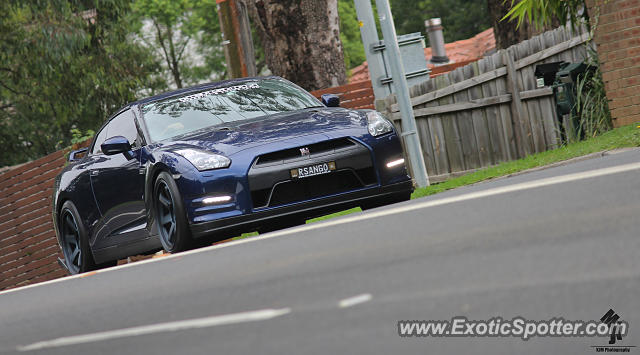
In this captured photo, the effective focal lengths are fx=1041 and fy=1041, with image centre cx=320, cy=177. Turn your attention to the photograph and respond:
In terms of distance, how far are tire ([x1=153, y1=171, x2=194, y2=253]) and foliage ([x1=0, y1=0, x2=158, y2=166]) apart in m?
14.3

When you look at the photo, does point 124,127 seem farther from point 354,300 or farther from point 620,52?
point 354,300

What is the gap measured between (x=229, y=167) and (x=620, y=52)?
5.37m

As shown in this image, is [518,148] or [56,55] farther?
[56,55]

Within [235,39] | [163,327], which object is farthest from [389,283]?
[235,39]

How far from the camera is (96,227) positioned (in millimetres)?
10547

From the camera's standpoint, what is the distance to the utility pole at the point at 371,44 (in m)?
14.1

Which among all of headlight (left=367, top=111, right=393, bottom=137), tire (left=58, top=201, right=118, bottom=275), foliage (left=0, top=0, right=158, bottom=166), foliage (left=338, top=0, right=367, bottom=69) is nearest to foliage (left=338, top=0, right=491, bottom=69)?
foliage (left=338, top=0, right=367, bottom=69)

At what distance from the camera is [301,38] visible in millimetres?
18469

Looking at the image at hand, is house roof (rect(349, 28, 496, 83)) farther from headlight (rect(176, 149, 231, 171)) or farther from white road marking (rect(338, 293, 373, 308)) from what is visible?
white road marking (rect(338, 293, 373, 308))

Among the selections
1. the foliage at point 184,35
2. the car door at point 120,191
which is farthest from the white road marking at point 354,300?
the foliage at point 184,35

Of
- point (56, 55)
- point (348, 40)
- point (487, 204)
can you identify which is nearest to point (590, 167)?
point (487, 204)

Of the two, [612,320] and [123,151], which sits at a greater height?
[123,151]

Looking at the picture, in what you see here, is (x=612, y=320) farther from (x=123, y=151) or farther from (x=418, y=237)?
(x=123, y=151)

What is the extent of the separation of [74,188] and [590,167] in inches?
213
